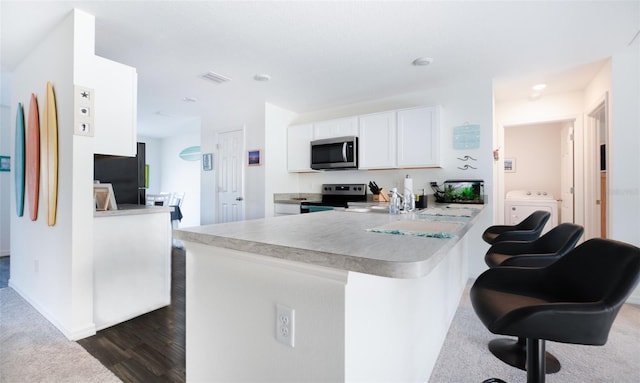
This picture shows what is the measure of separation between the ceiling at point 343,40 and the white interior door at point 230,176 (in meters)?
1.11

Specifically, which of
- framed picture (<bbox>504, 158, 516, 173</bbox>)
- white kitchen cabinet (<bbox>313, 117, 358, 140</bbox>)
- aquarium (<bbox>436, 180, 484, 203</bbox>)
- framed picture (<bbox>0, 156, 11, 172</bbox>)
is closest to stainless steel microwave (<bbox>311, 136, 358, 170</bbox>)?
white kitchen cabinet (<bbox>313, 117, 358, 140</bbox>)

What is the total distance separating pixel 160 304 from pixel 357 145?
113 inches

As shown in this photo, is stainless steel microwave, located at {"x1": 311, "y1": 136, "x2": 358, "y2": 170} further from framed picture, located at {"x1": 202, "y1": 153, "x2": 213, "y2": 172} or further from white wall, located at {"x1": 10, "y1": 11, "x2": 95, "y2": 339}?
white wall, located at {"x1": 10, "y1": 11, "x2": 95, "y2": 339}

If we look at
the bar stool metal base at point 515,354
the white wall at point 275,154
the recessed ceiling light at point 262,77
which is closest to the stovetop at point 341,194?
the white wall at point 275,154

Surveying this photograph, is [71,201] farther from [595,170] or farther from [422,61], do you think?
[595,170]

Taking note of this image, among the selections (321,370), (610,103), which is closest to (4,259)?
(321,370)

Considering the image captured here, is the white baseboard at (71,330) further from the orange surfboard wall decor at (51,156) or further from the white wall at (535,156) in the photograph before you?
the white wall at (535,156)

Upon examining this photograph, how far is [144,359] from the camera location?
1.79 meters

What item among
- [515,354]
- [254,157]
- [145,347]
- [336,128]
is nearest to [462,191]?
[336,128]

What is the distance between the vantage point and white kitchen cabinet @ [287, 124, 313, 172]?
438cm

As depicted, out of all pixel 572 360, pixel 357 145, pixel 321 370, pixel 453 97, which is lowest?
pixel 572 360

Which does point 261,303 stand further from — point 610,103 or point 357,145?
point 610,103

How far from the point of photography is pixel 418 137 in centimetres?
353

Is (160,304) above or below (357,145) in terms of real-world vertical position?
below
